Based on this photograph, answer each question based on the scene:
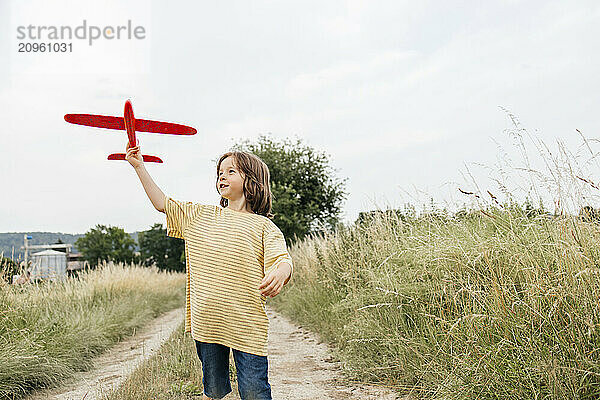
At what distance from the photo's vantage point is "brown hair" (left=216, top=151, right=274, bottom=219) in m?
2.91

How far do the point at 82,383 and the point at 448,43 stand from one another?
6.37m

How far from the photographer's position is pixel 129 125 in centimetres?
272

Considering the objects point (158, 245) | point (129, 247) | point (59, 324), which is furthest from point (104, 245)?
point (59, 324)

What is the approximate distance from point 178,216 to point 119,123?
57cm

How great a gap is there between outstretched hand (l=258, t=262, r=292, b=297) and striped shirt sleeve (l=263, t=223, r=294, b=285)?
8 cm

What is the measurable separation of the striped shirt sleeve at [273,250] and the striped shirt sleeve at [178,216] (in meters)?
0.43

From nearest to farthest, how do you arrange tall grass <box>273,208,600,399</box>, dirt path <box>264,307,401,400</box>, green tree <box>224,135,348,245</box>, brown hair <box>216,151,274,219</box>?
1. tall grass <box>273,208,600,399</box>
2. brown hair <box>216,151,274,219</box>
3. dirt path <box>264,307,401,400</box>
4. green tree <box>224,135,348,245</box>

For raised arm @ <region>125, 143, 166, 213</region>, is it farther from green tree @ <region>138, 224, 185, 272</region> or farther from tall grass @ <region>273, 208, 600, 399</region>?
green tree @ <region>138, 224, 185, 272</region>

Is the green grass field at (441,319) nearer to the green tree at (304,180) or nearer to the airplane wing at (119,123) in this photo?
the airplane wing at (119,123)

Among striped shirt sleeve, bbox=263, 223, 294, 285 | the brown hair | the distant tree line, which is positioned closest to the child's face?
the brown hair

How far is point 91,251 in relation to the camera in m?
32.3

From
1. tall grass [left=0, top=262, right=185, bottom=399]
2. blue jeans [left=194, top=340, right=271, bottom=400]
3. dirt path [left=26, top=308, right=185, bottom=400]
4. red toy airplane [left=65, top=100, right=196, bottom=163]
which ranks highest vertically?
red toy airplane [left=65, top=100, right=196, bottom=163]

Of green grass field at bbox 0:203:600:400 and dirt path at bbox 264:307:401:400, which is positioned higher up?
green grass field at bbox 0:203:600:400

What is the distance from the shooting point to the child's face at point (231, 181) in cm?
288
